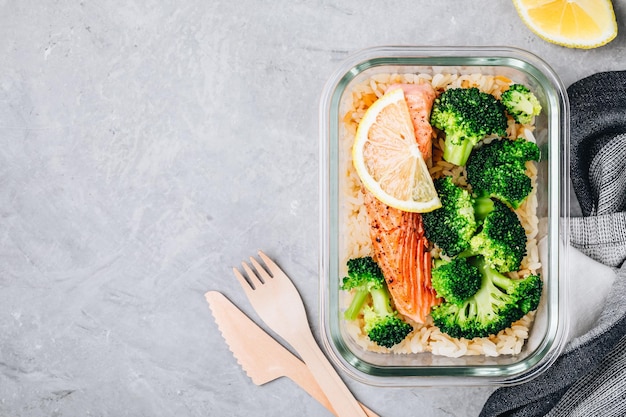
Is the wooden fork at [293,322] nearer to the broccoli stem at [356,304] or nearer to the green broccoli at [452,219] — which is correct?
the broccoli stem at [356,304]

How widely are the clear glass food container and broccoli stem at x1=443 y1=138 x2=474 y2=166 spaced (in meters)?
0.18

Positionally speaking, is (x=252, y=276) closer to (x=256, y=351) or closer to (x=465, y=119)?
(x=256, y=351)

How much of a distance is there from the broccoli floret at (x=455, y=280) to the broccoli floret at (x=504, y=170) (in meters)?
0.16

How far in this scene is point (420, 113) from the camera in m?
1.33

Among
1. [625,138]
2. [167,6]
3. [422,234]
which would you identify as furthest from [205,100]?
[625,138]

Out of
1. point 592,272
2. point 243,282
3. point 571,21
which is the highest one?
point 571,21

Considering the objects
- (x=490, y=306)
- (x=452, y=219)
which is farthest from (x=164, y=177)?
(x=490, y=306)

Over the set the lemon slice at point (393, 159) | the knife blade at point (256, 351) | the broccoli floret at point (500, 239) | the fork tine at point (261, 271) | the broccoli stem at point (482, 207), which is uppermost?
the lemon slice at point (393, 159)

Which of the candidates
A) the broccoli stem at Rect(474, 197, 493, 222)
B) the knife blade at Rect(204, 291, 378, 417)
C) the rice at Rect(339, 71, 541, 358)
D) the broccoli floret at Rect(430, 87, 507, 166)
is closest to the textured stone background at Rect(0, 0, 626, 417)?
the knife blade at Rect(204, 291, 378, 417)

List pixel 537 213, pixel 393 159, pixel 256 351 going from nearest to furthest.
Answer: pixel 393 159
pixel 537 213
pixel 256 351

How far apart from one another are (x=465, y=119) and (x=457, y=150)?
0.07 m

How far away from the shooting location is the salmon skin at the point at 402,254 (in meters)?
1.35

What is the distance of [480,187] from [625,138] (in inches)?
15.4

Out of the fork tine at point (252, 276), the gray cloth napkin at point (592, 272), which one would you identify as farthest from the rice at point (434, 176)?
the fork tine at point (252, 276)
